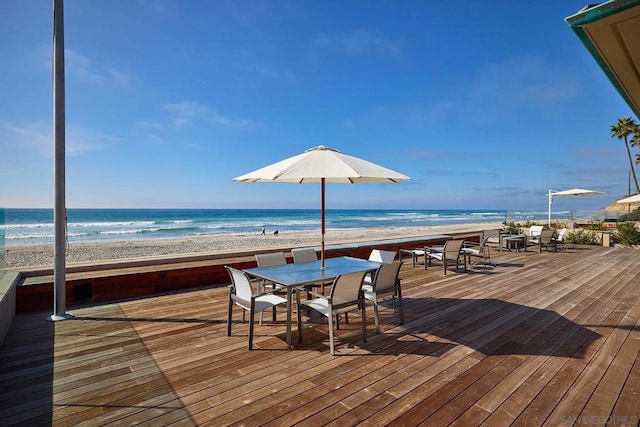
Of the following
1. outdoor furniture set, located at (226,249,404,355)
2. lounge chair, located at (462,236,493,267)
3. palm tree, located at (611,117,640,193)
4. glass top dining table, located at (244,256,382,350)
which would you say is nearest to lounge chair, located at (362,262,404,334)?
outdoor furniture set, located at (226,249,404,355)

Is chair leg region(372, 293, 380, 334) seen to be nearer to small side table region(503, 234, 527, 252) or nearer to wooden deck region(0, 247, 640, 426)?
wooden deck region(0, 247, 640, 426)

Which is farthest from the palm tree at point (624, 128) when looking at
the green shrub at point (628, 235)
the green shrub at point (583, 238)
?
the green shrub at point (583, 238)

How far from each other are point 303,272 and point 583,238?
38.6 ft

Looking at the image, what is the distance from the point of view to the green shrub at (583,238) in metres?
10.6

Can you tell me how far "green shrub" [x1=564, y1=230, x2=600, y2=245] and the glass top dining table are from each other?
10.6m

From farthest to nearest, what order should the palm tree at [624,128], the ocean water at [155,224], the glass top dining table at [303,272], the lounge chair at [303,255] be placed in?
the palm tree at [624,128] < the ocean water at [155,224] < the lounge chair at [303,255] < the glass top dining table at [303,272]

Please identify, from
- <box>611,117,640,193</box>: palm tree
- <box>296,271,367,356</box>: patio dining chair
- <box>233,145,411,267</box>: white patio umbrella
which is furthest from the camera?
<box>611,117,640,193</box>: palm tree

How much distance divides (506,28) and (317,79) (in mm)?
8147

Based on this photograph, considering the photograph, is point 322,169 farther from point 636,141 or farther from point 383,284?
point 636,141

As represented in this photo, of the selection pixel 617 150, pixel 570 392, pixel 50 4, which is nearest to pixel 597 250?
pixel 570 392

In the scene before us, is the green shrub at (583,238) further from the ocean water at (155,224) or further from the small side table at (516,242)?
the ocean water at (155,224)

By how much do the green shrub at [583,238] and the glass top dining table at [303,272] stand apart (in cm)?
1058

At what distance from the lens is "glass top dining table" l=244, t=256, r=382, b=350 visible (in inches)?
113

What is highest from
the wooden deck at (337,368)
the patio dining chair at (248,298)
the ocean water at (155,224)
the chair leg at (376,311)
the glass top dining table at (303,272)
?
the glass top dining table at (303,272)
